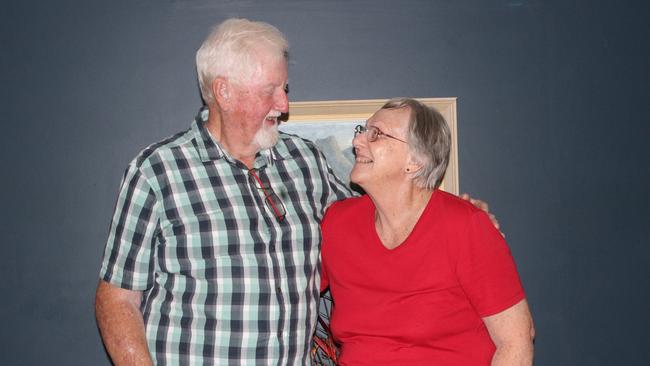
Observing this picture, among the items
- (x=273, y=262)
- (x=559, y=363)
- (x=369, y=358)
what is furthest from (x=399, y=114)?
(x=559, y=363)

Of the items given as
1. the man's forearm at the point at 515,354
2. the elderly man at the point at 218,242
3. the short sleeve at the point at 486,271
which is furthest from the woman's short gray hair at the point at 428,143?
the man's forearm at the point at 515,354

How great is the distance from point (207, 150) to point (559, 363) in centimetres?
168

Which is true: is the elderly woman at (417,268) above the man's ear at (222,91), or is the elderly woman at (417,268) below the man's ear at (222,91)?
below

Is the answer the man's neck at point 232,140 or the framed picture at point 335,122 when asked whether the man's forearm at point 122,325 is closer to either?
the man's neck at point 232,140

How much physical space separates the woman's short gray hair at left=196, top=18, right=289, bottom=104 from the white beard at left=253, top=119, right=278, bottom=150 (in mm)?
165

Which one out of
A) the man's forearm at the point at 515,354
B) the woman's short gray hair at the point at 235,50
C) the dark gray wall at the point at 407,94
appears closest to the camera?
the man's forearm at the point at 515,354

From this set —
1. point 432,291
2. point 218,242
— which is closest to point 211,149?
point 218,242

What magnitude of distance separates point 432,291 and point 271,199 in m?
0.56

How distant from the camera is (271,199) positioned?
2.14 m

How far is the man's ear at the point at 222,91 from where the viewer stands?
209cm

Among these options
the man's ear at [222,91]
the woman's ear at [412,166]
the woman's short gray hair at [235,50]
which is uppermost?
the woman's short gray hair at [235,50]

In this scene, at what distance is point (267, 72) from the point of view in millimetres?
2088

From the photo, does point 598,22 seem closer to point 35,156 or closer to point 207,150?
point 207,150

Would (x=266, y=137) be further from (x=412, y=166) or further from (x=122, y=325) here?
(x=122, y=325)
